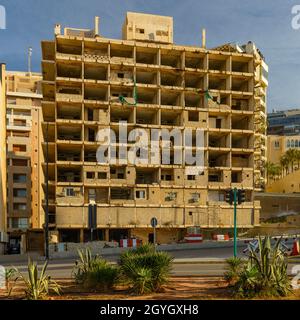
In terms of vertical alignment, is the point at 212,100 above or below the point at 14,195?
above

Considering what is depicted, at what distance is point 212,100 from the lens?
50.8m

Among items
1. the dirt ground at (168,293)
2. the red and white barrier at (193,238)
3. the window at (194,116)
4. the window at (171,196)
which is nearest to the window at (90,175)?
the window at (171,196)

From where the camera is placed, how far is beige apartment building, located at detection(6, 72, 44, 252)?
64.2 m

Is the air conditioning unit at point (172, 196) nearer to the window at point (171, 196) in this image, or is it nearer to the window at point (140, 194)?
the window at point (171, 196)

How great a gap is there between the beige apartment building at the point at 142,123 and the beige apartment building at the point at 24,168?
1510 centimetres

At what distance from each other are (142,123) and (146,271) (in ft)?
130

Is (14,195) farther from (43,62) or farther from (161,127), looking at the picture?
(161,127)

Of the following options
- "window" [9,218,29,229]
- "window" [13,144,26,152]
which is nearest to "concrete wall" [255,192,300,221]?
"window" [9,218,29,229]

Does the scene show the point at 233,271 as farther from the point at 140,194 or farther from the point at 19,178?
the point at 19,178

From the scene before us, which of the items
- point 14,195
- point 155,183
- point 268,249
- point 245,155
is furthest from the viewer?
point 14,195

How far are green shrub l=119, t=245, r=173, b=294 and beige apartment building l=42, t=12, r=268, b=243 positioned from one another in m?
33.1

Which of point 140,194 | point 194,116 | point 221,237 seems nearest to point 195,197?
point 221,237
